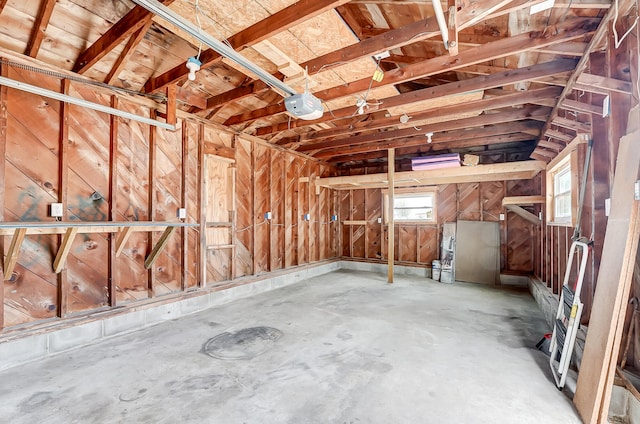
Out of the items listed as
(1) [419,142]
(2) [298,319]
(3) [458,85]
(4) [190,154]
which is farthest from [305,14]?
(1) [419,142]

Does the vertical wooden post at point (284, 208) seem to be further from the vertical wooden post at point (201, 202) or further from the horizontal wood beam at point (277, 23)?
the horizontal wood beam at point (277, 23)

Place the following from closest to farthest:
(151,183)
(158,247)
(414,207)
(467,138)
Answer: (158,247), (151,183), (467,138), (414,207)

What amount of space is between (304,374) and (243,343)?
0.90 meters

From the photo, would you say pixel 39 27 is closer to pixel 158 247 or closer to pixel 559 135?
pixel 158 247

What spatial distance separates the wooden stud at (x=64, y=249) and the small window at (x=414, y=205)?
636 centimetres

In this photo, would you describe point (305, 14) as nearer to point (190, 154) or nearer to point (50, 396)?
point (190, 154)

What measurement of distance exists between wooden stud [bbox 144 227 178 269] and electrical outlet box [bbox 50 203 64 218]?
3.26 feet

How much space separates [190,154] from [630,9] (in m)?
4.73

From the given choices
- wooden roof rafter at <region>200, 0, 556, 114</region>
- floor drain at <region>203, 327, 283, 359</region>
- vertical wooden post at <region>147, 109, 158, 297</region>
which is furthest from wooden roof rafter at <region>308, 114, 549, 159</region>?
floor drain at <region>203, 327, 283, 359</region>

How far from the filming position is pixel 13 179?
2.69 meters

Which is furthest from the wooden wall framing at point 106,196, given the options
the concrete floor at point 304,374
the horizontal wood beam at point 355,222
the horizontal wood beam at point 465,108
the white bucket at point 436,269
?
the white bucket at point 436,269

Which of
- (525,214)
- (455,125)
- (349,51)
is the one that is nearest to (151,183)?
(349,51)

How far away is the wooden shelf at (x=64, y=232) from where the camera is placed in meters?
2.40

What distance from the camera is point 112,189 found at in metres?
3.35
